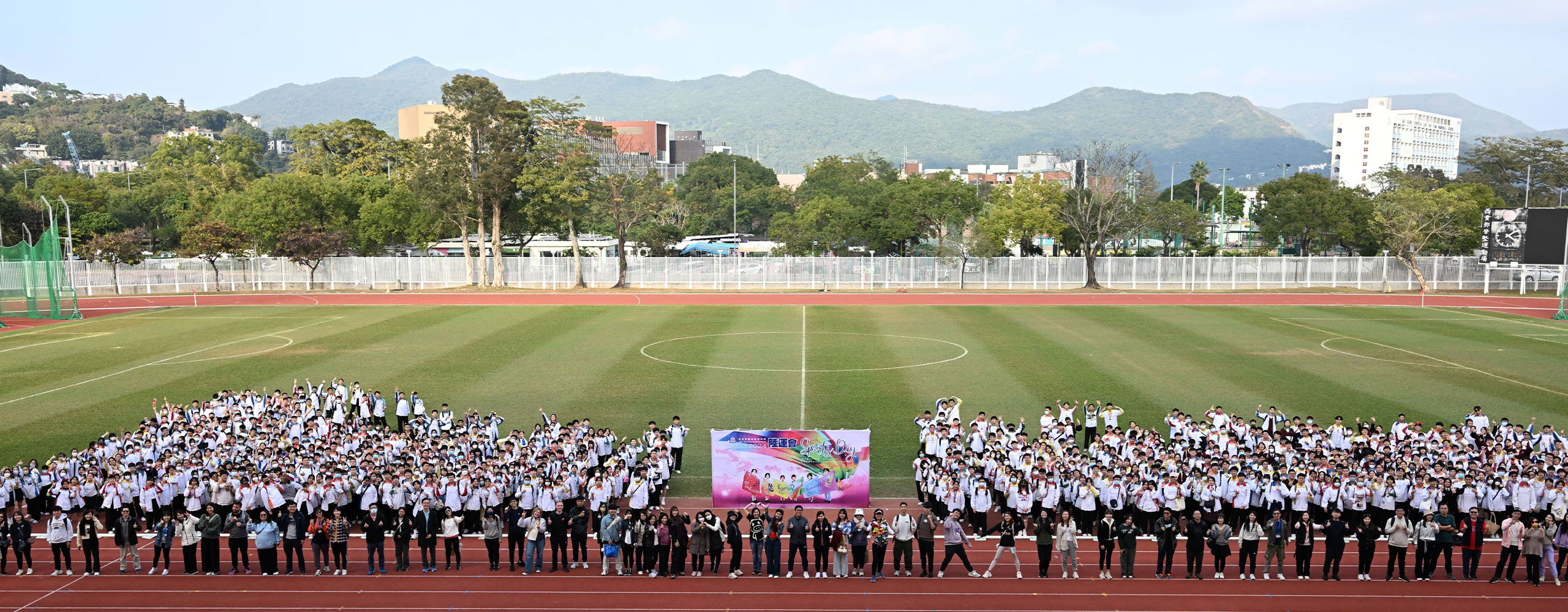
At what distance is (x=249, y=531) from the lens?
45.2ft

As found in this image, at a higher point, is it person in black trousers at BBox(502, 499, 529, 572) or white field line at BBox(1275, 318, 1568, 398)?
white field line at BBox(1275, 318, 1568, 398)

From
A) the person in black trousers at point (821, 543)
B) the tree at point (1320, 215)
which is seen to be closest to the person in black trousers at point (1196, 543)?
the person in black trousers at point (821, 543)

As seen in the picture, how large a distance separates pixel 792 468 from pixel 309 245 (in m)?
47.1

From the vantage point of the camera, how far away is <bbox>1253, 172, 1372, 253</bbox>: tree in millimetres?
58281

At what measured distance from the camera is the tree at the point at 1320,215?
5828 centimetres

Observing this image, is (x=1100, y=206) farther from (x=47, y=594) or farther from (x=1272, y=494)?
(x=47, y=594)

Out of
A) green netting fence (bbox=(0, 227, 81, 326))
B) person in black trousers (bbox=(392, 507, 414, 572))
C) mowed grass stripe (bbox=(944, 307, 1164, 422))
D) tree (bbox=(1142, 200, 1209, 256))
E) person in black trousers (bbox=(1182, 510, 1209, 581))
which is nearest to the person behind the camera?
person in black trousers (bbox=(1182, 510, 1209, 581))

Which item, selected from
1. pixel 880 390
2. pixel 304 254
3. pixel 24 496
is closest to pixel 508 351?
pixel 880 390

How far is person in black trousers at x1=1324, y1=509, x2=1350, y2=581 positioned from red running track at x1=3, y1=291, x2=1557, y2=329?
32.3 m

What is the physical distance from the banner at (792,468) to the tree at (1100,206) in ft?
135

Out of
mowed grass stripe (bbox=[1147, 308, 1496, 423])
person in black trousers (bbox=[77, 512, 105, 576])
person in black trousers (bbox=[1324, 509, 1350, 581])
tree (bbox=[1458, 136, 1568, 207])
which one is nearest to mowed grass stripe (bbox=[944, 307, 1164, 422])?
mowed grass stripe (bbox=[1147, 308, 1496, 423])

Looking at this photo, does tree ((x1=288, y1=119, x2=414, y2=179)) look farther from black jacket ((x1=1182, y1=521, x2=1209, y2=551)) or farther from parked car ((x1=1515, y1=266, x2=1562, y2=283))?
black jacket ((x1=1182, y1=521, x2=1209, y2=551))

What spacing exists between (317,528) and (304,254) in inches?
1825

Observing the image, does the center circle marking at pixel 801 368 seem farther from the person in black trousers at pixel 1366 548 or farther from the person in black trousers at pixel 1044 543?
the person in black trousers at pixel 1366 548
